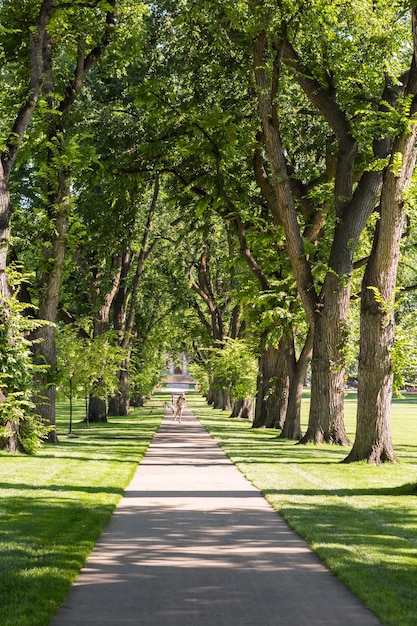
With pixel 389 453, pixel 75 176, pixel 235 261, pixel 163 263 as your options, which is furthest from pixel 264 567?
pixel 163 263

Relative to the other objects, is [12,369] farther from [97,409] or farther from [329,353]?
[97,409]

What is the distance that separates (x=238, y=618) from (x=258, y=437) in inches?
903

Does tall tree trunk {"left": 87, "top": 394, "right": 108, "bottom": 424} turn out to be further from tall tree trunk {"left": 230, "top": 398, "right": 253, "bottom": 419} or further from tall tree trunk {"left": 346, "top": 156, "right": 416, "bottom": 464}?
tall tree trunk {"left": 346, "top": 156, "right": 416, "bottom": 464}

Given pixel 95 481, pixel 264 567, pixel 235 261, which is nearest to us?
pixel 264 567

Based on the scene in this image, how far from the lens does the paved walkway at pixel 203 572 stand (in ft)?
21.3

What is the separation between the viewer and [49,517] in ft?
36.1

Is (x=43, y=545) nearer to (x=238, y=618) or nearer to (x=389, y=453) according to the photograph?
(x=238, y=618)

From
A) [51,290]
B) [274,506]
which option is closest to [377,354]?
[274,506]

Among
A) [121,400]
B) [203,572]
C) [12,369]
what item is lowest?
[203,572]

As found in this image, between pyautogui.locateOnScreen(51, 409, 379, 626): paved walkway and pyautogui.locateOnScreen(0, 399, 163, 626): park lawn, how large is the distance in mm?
184

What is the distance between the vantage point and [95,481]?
15320 millimetres

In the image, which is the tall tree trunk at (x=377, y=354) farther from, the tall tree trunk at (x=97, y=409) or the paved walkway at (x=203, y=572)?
the tall tree trunk at (x=97, y=409)

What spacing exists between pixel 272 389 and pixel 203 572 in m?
25.1

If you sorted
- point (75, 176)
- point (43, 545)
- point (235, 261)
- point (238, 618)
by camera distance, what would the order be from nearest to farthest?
point (238, 618) → point (43, 545) → point (75, 176) → point (235, 261)
